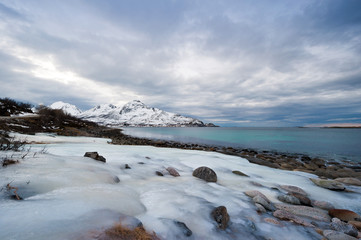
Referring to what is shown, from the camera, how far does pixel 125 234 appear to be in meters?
2.14

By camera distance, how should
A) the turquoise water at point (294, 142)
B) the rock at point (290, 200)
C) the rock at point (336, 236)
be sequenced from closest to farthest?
the rock at point (336, 236), the rock at point (290, 200), the turquoise water at point (294, 142)

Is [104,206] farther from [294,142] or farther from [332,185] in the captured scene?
[294,142]

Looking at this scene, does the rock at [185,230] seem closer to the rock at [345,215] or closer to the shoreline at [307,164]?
the rock at [345,215]

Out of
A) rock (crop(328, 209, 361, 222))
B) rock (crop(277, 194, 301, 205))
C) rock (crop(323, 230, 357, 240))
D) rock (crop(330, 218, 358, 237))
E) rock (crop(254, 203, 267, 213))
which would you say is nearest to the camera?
rock (crop(323, 230, 357, 240))

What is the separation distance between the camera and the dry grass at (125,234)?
2.08m

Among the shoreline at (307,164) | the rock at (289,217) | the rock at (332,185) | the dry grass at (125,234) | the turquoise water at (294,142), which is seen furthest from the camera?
the turquoise water at (294,142)

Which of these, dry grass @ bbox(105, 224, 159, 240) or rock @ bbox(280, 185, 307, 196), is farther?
rock @ bbox(280, 185, 307, 196)

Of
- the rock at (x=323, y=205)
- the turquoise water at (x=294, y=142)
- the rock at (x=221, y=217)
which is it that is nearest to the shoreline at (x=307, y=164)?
the turquoise water at (x=294, y=142)

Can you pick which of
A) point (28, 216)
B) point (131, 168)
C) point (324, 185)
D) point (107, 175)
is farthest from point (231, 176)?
point (28, 216)

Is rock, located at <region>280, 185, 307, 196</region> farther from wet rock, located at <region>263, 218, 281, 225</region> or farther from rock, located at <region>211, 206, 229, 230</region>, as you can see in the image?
rock, located at <region>211, 206, 229, 230</region>

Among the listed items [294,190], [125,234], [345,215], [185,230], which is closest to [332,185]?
[294,190]

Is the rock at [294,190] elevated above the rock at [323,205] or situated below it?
above

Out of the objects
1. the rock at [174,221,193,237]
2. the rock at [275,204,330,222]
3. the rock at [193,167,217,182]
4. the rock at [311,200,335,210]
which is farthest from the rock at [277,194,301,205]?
the rock at [174,221,193,237]

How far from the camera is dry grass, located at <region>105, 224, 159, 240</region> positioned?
2.08 metres
